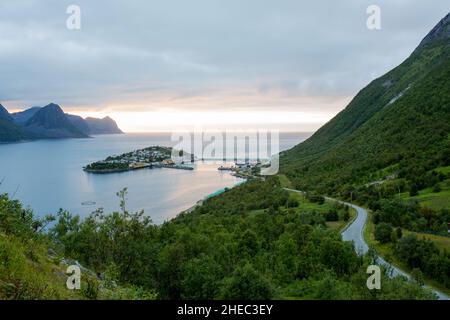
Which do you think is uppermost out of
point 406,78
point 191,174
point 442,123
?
point 406,78

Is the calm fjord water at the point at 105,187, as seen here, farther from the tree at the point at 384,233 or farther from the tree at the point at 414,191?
the tree at the point at 384,233

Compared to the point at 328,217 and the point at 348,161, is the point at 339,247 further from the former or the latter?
the point at 348,161

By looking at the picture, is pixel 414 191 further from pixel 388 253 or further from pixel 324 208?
pixel 388 253

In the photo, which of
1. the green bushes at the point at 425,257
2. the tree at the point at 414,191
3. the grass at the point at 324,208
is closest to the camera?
the green bushes at the point at 425,257

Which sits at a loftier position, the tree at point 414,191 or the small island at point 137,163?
the tree at point 414,191

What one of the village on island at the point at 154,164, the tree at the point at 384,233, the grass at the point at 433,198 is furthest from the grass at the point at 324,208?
the village on island at the point at 154,164
